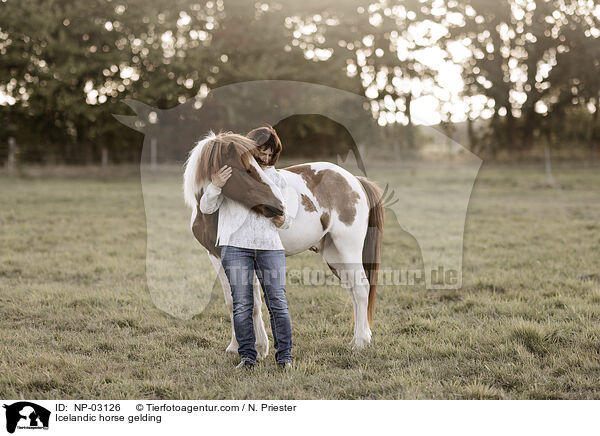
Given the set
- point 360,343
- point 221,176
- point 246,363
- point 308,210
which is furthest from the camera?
point 360,343

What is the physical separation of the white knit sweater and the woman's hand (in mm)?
112

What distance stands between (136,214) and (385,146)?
1129cm

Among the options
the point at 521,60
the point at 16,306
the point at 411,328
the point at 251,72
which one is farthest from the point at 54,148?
the point at 521,60

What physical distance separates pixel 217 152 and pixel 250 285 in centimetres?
93

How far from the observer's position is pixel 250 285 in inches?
135

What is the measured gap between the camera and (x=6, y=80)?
1958cm

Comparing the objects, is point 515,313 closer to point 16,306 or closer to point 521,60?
point 16,306

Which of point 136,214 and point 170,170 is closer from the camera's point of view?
point 136,214

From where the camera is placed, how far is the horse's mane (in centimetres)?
324

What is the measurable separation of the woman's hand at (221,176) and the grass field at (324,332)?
4.25 ft

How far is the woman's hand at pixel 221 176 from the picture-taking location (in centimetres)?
319

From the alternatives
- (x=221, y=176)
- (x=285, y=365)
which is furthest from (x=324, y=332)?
(x=221, y=176)
